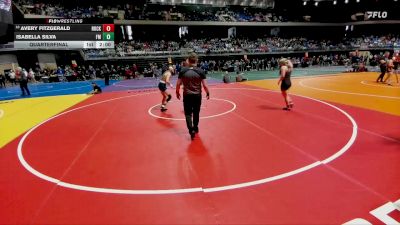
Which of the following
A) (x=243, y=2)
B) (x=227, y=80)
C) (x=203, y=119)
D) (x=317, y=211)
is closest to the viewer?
(x=317, y=211)

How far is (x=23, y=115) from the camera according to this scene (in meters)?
9.92

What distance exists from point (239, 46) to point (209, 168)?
34763mm

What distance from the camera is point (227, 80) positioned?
1792cm

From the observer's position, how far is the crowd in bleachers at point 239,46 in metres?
31.3

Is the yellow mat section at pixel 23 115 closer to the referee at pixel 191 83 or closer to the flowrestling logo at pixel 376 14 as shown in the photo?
the referee at pixel 191 83

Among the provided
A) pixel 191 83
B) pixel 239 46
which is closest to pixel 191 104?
pixel 191 83

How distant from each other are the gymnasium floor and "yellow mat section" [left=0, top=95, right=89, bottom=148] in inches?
4.2

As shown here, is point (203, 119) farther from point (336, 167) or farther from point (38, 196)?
point (38, 196)

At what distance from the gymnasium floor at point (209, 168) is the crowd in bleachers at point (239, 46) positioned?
23.8m

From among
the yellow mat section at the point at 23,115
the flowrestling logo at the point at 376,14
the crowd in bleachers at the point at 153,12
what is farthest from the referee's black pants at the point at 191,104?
the flowrestling logo at the point at 376,14

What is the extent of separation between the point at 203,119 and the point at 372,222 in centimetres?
548

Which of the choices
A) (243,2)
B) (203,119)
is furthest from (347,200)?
(243,2)
